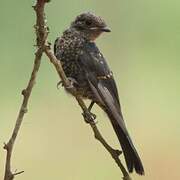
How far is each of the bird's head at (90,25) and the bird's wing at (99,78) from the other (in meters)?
0.04

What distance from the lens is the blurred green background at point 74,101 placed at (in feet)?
11.7

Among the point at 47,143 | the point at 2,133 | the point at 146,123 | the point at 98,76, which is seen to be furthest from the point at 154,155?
the point at 98,76

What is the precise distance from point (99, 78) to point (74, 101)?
1.23 metres

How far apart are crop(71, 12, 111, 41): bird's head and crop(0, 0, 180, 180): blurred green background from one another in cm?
87

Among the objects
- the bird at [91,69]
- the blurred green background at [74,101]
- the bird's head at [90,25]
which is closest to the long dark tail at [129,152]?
the bird at [91,69]

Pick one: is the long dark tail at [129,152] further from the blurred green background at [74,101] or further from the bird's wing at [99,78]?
the blurred green background at [74,101]

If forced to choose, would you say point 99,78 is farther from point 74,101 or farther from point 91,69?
point 74,101

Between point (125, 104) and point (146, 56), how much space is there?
32cm

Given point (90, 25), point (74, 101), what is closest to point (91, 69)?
point (90, 25)

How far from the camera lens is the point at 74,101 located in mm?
3645

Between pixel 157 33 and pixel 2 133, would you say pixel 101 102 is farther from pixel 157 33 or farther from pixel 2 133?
pixel 157 33

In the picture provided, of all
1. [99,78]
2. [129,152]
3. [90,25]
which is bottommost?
[129,152]

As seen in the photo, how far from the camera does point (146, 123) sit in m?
3.78

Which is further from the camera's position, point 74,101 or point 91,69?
point 74,101
